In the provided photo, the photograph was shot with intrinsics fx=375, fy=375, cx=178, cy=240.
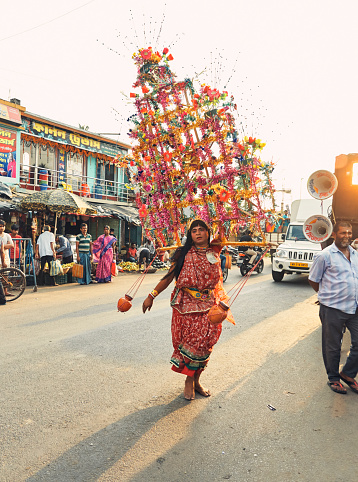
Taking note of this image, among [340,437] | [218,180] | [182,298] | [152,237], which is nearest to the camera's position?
[340,437]

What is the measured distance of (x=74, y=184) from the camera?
19.4 meters

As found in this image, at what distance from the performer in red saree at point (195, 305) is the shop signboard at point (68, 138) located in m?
15.2

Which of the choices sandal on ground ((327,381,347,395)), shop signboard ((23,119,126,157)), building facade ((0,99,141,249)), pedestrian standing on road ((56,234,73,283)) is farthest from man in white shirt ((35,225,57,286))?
sandal on ground ((327,381,347,395))

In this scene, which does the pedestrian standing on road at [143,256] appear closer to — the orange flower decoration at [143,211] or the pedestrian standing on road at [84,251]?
the pedestrian standing on road at [84,251]

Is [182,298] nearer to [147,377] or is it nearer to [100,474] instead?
[147,377]

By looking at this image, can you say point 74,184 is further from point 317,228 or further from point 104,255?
point 317,228

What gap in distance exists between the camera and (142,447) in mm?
2791

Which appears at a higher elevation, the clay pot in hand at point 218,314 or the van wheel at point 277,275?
the clay pot in hand at point 218,314

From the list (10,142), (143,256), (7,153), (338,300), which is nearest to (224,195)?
(338,300)

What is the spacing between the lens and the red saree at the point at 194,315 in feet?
11.8

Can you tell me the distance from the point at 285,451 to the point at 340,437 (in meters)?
0.56

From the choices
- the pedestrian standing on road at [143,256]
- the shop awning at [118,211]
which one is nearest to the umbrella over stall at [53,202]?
the pedestrian standing on road at [143,256]

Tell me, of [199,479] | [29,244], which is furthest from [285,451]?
[29,244]

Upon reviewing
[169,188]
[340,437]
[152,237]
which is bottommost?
[340,437]
